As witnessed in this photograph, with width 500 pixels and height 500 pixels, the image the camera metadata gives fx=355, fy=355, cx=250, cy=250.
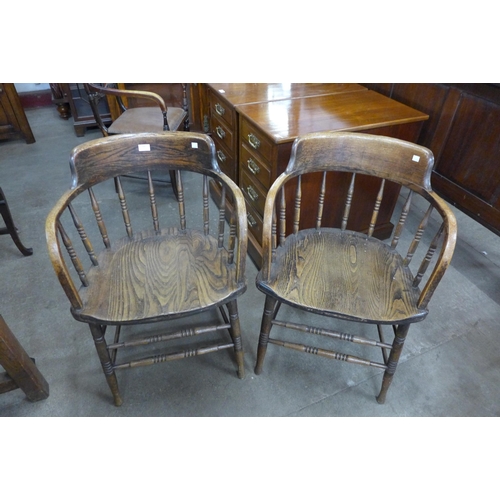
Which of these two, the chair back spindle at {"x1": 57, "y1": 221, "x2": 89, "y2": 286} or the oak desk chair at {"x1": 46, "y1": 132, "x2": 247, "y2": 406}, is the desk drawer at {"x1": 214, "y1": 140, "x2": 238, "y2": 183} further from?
the chair back spindle at {"x1": 57, "y1": 221, "x2": 89, "y2": 286}

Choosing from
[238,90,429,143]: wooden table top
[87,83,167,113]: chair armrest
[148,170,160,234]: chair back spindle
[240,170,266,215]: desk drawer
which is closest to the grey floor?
[240,170,266,215]: desk drawer

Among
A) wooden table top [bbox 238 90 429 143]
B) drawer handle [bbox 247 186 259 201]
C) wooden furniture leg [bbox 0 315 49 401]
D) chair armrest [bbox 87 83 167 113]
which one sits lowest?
wooden furniture leg [bbox 0 315 49 401]

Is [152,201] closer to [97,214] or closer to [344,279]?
[97,214]

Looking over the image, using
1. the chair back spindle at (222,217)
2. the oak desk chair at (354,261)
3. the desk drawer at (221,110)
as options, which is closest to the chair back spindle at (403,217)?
the oak desk chair at (354,261)

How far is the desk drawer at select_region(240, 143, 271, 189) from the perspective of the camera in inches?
58.1

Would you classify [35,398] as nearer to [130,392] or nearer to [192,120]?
[130,392]

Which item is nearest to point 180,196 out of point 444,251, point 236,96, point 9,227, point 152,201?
point 152,201

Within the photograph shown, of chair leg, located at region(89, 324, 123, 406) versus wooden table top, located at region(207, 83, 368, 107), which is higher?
wooden table top, located at region(207, 83, 368, 107)

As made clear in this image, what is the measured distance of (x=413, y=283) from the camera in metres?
1.09

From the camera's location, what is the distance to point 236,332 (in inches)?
47.4

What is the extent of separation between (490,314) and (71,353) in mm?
1817

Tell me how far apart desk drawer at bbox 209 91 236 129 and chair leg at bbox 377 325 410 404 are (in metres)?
1.16

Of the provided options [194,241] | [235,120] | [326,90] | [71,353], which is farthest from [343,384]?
[326,90]

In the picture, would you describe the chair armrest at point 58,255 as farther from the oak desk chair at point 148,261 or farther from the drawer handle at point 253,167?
the drawer handle at point 253,167
